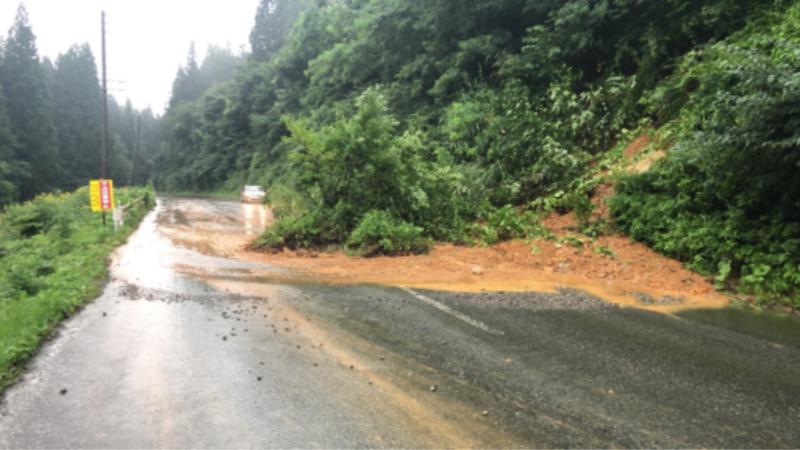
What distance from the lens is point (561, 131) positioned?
1555 centimetres

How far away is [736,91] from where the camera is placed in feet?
30.0

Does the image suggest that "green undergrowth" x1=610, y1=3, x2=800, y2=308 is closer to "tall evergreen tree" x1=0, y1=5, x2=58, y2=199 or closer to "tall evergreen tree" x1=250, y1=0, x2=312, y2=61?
"tall evergreen tree" x1=0, y1=5, x2=58, y2=199

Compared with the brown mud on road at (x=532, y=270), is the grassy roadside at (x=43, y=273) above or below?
below

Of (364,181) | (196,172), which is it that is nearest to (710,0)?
(364,181)

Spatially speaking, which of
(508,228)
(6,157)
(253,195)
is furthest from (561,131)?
(6,157)

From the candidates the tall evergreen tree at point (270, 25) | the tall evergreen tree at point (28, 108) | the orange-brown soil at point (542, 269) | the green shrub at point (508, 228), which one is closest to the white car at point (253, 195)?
the orange-brown soil at point (542, 269)

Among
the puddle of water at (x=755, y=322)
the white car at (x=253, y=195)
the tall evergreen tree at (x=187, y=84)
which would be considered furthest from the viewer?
the tall evergreen tree at (x=187, y=84)

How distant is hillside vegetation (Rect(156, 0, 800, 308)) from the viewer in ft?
27.6

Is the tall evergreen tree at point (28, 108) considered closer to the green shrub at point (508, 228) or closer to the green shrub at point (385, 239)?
the green shrub at point (385, 239)

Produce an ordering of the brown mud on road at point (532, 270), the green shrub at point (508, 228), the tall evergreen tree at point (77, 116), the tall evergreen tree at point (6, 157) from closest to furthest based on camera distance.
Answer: the brown mud on road at point (532, 270)
the green shrub at point (508, 228)
the tall evergreen tree at point (6, 157)
the tall evergreen tree at point (77, 116)

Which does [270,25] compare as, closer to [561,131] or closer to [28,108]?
[28,108]

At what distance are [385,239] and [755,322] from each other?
693 cm

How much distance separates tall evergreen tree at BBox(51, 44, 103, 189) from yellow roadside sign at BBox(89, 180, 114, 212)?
164ft

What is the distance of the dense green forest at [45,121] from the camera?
4753 cm
